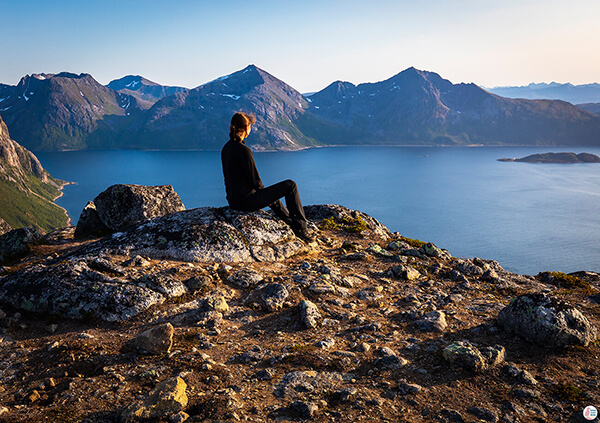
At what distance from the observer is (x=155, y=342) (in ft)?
22.8

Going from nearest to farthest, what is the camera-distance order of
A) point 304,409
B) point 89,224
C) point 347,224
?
point 304,409 < point 89,224 < point 347,224

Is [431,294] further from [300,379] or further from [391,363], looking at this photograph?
[300,379]

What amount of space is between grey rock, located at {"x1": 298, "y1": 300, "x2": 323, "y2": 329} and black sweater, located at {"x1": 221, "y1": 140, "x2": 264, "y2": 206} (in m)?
5.12

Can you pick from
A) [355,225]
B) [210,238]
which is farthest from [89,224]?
[355,225]

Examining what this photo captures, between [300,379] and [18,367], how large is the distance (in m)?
5.17

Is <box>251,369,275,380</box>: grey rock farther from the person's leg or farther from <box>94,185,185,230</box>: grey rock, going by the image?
<box>94,185,185,230</box>: grey rock

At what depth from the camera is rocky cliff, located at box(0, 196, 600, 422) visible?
5582mm

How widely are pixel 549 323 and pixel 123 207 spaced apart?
16027 millimetres

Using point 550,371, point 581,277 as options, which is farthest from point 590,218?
point 550,371

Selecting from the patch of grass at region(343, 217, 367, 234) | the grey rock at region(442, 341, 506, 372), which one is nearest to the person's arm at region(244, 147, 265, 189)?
the patch of grass at region(343, 217, 367, 234)

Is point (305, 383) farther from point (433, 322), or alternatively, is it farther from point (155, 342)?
point (433, 322)

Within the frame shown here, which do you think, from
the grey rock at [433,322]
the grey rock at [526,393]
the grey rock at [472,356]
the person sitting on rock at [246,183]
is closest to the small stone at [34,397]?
the grey rock at [472,356]

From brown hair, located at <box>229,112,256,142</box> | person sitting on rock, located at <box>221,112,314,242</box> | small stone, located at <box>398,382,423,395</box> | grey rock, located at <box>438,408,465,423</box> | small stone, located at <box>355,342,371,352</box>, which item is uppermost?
brown hair, located at <box>229,112,256,142</box>

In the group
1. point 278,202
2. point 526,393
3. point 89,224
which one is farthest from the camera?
point 89,224
